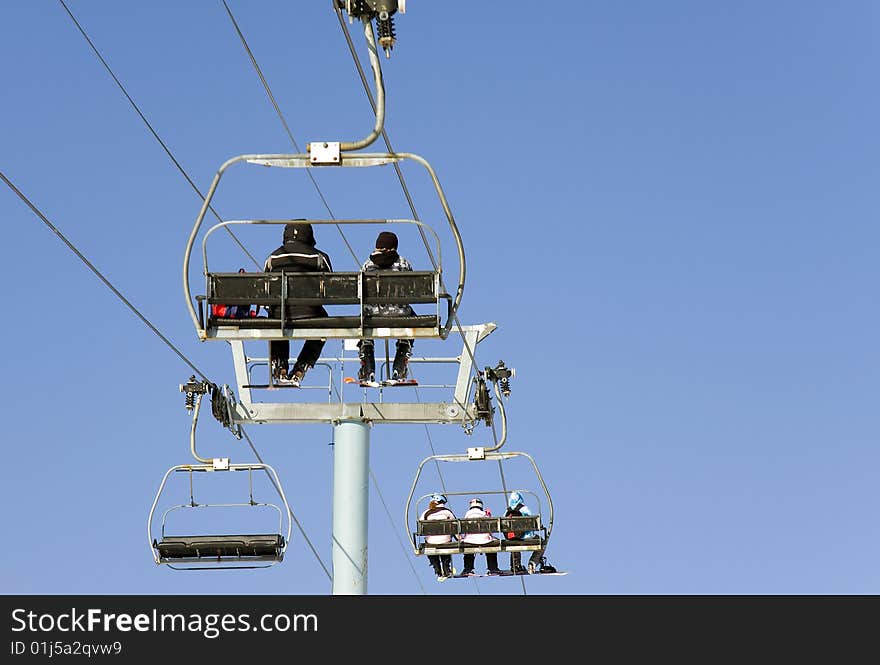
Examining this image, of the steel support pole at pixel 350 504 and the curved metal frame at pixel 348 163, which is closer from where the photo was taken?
the curved metal frame at pixel 348 163

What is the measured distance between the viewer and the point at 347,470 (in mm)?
18656

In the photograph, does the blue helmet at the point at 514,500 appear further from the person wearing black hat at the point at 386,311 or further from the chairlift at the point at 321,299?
the chairlift at the point at 321,299

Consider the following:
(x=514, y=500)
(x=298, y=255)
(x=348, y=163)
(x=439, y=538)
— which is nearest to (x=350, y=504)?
(x=439, y=538)

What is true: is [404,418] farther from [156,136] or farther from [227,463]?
[156,136]

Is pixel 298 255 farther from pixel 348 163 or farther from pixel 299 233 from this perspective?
pixel 348 163

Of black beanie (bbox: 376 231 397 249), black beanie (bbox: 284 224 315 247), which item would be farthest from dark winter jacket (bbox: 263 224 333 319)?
black beanie (bbox: 376 231 397 249)

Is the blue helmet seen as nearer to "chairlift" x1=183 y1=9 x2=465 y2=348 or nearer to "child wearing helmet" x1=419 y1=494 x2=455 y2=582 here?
"child wearing helmet" x1=419 y1=494 x2=455 y2=582

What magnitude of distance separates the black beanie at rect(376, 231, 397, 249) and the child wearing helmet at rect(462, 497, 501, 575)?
464 centimetres

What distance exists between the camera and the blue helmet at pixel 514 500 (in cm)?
1850

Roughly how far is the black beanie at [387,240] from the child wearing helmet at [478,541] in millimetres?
4639

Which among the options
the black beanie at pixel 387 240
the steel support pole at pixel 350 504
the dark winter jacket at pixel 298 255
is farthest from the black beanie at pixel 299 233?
the steel support pole at pixel 350 504

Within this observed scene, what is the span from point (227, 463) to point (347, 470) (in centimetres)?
172

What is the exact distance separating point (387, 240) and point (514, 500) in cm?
476

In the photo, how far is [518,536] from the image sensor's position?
18391 mm
